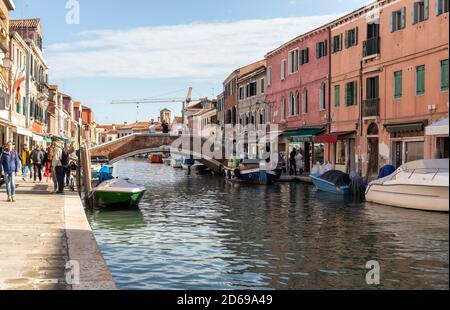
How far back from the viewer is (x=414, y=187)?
1689 centimetres

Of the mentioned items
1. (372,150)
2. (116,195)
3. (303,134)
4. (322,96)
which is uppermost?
(322,96)

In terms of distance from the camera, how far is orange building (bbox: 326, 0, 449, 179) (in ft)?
72.0

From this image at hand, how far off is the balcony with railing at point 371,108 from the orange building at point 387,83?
0.14ft

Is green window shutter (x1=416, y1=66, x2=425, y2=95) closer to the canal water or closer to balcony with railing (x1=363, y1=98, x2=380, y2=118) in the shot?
balcony with railing (x1=363, y1=98, x2=380, y2=118)

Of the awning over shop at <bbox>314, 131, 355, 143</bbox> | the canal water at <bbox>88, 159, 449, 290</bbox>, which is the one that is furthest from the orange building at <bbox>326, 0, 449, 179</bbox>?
the canal water at <bbox>88, 159, 449, 290</bbox>

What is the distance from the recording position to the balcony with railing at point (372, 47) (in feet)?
86.9

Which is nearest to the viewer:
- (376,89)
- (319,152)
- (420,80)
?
(420,80)

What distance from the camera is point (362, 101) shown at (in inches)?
1091

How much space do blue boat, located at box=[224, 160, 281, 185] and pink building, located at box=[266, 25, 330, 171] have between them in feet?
12.1

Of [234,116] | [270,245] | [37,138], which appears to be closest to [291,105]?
[234,116]

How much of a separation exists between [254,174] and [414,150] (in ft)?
31.1

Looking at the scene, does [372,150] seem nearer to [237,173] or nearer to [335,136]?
[335,136]

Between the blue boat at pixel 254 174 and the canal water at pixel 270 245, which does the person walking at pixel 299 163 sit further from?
the canal water at pixel 270 245
